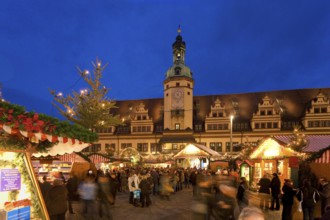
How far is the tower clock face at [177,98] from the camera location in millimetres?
55500

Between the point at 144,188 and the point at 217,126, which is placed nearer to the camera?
the point at 144,188

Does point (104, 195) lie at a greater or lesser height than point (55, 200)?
lesser

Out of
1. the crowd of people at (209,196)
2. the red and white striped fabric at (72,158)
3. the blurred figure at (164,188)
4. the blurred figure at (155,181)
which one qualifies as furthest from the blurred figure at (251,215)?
the blurred figure at (155,181)

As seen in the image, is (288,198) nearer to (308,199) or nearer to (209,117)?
(308,199)

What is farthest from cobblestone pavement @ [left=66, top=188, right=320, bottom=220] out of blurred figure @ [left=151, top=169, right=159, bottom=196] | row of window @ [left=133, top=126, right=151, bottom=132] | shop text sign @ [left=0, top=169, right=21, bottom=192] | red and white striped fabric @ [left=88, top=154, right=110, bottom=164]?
row of window @ [left=133, top=126, right=151, bottom=132]

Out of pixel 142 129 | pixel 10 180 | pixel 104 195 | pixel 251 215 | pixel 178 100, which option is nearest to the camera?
pixel 251 215

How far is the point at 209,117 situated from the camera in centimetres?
5384

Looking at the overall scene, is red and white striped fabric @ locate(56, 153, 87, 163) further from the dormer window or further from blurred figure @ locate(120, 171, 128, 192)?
the dormer window

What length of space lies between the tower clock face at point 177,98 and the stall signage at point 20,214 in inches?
1969

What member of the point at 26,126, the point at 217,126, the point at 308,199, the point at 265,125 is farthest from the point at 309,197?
the point at 217,126

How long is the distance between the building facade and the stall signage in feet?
148

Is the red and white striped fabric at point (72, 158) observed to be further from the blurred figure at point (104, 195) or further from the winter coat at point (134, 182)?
the blurred figure at point (104, 195)

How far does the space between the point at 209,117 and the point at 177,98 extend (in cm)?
620

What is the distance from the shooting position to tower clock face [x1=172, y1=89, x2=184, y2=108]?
5550cm
